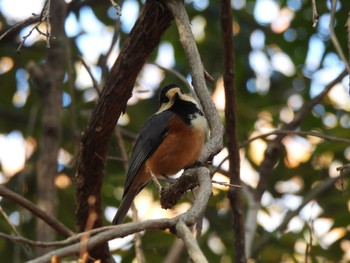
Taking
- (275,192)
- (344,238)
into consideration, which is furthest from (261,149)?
(344,238)

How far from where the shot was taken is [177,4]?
132 inches

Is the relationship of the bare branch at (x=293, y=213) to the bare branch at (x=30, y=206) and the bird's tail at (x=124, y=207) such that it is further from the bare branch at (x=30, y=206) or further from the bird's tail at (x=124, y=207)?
the bare branch at (x=30, y=206)

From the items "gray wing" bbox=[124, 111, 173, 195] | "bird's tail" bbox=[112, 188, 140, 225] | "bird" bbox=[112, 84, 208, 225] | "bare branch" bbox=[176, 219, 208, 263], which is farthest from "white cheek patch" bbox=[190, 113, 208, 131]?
"bare branch" bbox=[176, 219, 208, 263]

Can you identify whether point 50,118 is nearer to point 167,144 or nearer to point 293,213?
point 167,144

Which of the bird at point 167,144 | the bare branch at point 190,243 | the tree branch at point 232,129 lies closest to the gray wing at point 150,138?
the bird at point 167,144

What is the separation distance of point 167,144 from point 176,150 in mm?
97

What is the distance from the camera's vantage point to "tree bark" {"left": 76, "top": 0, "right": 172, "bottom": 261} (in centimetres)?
349

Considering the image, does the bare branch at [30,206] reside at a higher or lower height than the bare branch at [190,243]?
higher

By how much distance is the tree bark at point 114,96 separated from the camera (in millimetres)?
3490

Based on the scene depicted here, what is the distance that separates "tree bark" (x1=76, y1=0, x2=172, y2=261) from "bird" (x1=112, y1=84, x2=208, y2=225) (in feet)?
1.54

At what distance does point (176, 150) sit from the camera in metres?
4.49

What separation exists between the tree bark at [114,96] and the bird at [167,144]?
468mm

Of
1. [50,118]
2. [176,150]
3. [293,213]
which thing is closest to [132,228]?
[176,150]

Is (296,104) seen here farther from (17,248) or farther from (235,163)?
(17,248)
